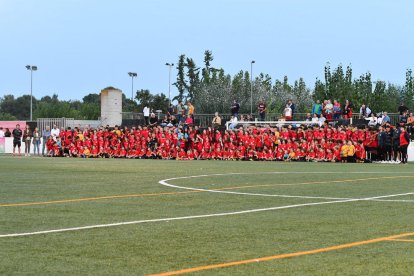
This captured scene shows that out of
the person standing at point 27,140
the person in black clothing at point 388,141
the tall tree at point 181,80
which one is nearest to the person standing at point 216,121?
the person standing at point 27,140

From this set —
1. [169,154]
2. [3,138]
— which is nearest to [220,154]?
[169,154]

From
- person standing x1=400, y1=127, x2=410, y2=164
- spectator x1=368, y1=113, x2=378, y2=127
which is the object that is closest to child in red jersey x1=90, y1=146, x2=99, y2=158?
spectator x1=368, y1=113, x2=378, y2=127

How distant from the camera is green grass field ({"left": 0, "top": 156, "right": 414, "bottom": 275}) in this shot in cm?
814

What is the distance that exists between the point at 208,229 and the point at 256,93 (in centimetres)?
10173

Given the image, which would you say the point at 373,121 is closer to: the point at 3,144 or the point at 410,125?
the point at 410,125

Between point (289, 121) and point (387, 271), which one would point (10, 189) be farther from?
point (289, 121)

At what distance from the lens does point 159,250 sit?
29.8 ft

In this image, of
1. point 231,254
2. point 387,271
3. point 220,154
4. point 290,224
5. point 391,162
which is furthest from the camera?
point 220,154

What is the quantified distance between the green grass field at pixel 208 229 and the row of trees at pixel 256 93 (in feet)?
227

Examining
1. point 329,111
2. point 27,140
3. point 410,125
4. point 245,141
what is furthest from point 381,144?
point 27,140

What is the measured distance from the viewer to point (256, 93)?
368 feet

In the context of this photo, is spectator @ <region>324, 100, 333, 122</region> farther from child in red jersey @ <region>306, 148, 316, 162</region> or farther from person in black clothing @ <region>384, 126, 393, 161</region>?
person in black clothing @ <region>384, 126, 393, 161</region>

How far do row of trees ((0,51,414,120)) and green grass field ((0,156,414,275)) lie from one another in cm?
6911

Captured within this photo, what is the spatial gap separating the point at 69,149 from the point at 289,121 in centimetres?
1308
